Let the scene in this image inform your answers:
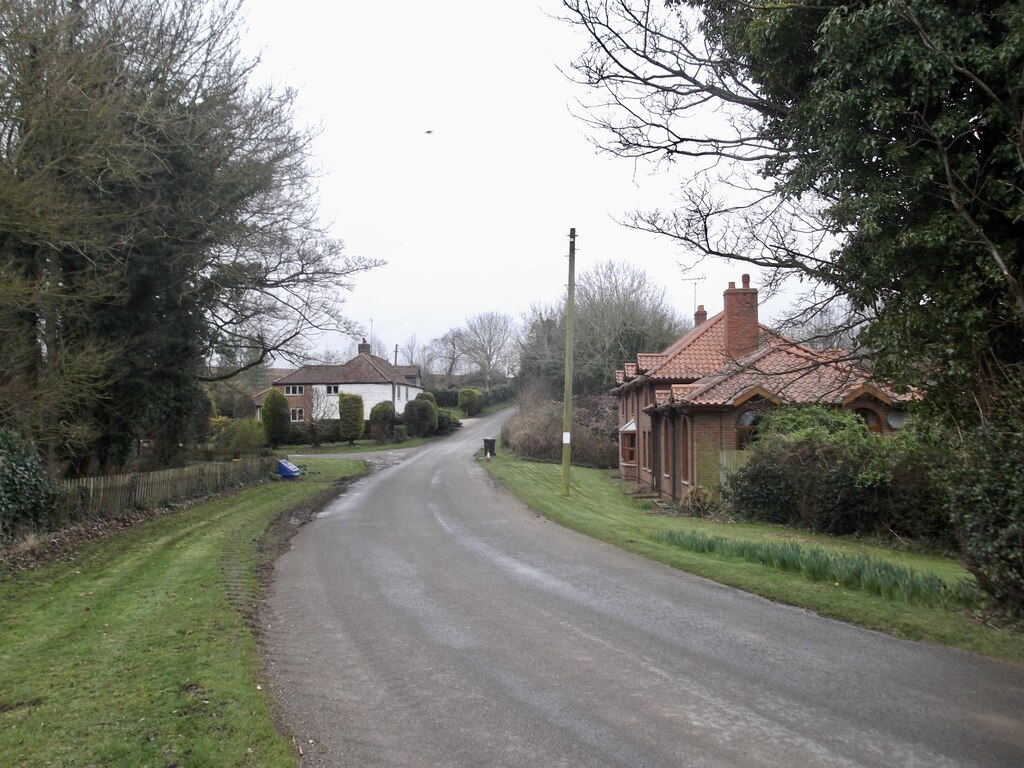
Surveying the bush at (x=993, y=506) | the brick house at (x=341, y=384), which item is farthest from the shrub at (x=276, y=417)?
the bush at (x=993, y=506)

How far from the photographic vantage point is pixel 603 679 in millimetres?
6543

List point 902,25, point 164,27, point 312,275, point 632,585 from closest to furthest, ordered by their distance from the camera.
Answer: point 902,25, point 632,585, point 164,27, point 312,275

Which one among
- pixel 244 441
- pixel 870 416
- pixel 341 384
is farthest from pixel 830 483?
pixel 341 384

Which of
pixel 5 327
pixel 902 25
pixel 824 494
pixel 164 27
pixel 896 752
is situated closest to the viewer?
pixel 896 752

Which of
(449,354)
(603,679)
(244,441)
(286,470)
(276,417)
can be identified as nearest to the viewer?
(603,679)

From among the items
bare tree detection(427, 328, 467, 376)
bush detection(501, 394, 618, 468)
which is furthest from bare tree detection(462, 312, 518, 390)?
bush detection(501, 394, 618, 468)

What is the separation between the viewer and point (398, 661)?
7.17m

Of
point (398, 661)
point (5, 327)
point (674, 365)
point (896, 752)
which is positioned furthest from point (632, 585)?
point (674, 365)

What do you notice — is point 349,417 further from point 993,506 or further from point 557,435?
Result: point 993,506

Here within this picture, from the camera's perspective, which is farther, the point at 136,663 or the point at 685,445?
the point at 685,445

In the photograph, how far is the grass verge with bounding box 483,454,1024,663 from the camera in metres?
7.63

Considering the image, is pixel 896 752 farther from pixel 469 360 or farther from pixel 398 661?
pixel 469 360

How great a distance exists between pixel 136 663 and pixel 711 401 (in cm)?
2114

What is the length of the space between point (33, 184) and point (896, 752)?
12.0m
